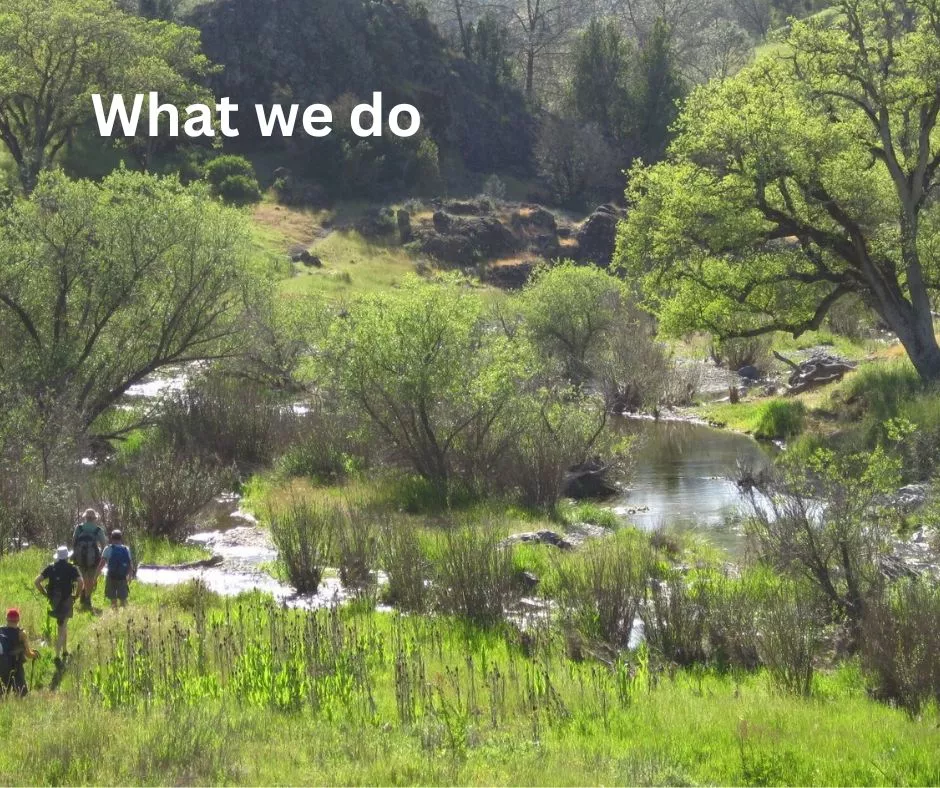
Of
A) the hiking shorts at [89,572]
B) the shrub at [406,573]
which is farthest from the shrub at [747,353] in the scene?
the hiking shorts at [89,572]

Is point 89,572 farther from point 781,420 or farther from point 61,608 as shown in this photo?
point 781,420

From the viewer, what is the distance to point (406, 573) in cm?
1543

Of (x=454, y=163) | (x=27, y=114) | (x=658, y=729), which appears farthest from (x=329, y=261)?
(x=658, y=729)

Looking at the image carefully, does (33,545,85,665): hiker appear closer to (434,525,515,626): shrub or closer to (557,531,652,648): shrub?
(434,525,515,626): shrub

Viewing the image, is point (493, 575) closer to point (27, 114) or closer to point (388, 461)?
point (388, 461)

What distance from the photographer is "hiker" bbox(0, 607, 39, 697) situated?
10.6 metres

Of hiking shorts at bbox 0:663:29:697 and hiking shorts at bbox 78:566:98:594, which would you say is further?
hiking shorts at bbox 78:566:98:594

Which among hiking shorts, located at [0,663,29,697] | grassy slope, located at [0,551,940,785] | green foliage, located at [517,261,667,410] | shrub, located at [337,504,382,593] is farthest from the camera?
green foliage, located at [517,261,667,410]

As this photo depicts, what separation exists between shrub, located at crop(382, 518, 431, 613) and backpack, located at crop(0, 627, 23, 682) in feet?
18.5

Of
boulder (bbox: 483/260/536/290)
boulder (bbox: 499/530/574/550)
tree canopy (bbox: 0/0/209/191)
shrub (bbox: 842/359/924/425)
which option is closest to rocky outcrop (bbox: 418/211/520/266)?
boulder (bbox: 483/260/536/290)

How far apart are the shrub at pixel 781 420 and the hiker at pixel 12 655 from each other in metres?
26.4

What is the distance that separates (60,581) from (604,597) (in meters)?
6.49

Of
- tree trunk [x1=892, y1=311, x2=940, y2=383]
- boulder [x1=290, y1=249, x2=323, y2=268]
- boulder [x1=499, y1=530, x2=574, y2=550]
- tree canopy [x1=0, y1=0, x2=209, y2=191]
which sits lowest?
boulder [x1=499, y1=530, x2=574, y2=550]

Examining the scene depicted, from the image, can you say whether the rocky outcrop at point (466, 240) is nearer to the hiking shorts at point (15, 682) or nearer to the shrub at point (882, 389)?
the shrub at point (882, 389)
